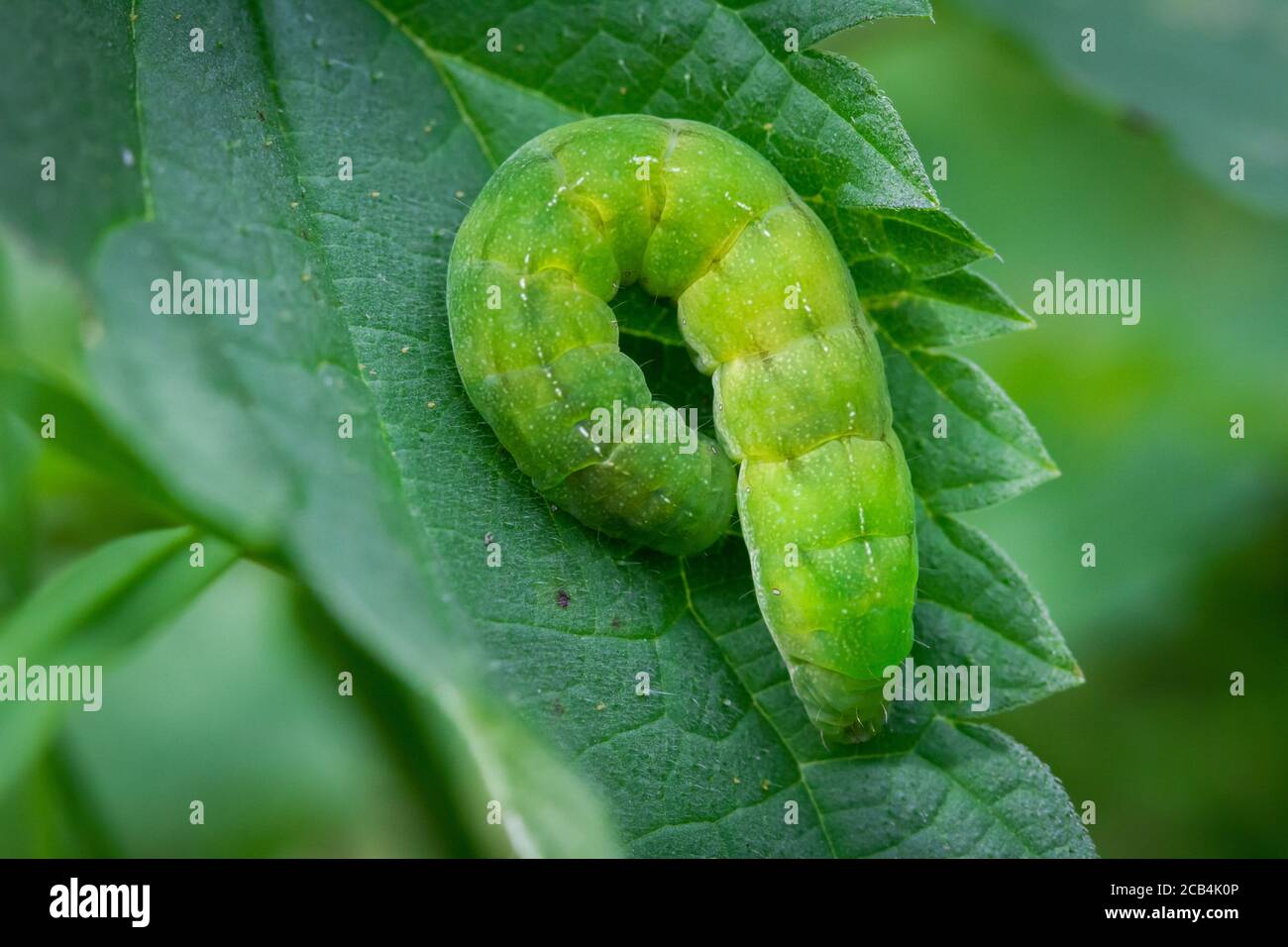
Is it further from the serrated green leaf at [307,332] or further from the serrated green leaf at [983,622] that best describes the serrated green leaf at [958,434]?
the serrated green leaf at [307,332]

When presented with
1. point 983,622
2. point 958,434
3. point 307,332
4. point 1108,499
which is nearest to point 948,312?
point 958,434

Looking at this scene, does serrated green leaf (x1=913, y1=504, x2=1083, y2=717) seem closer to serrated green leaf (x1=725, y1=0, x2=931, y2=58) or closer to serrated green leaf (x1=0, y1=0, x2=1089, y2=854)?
serrated green leaf (x1=0, y1=0, x2=1089, y2=854)

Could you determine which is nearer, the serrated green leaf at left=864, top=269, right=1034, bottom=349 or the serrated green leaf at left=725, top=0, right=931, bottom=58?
the serrated green leaf at left=725, top=0, right=931, bottom=58

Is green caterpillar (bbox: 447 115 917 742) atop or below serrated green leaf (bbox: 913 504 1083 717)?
atop

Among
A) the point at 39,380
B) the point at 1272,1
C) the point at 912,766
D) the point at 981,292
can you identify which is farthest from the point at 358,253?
the point at 1272,1

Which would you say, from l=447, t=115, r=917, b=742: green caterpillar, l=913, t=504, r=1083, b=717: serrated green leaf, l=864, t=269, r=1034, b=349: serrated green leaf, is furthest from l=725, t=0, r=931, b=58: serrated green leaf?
l=913, t=504, r=1083, b=717: serrated green leaf

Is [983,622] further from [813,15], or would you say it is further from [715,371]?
[813,15]

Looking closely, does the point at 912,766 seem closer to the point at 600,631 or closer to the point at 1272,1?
the point at 600,631
